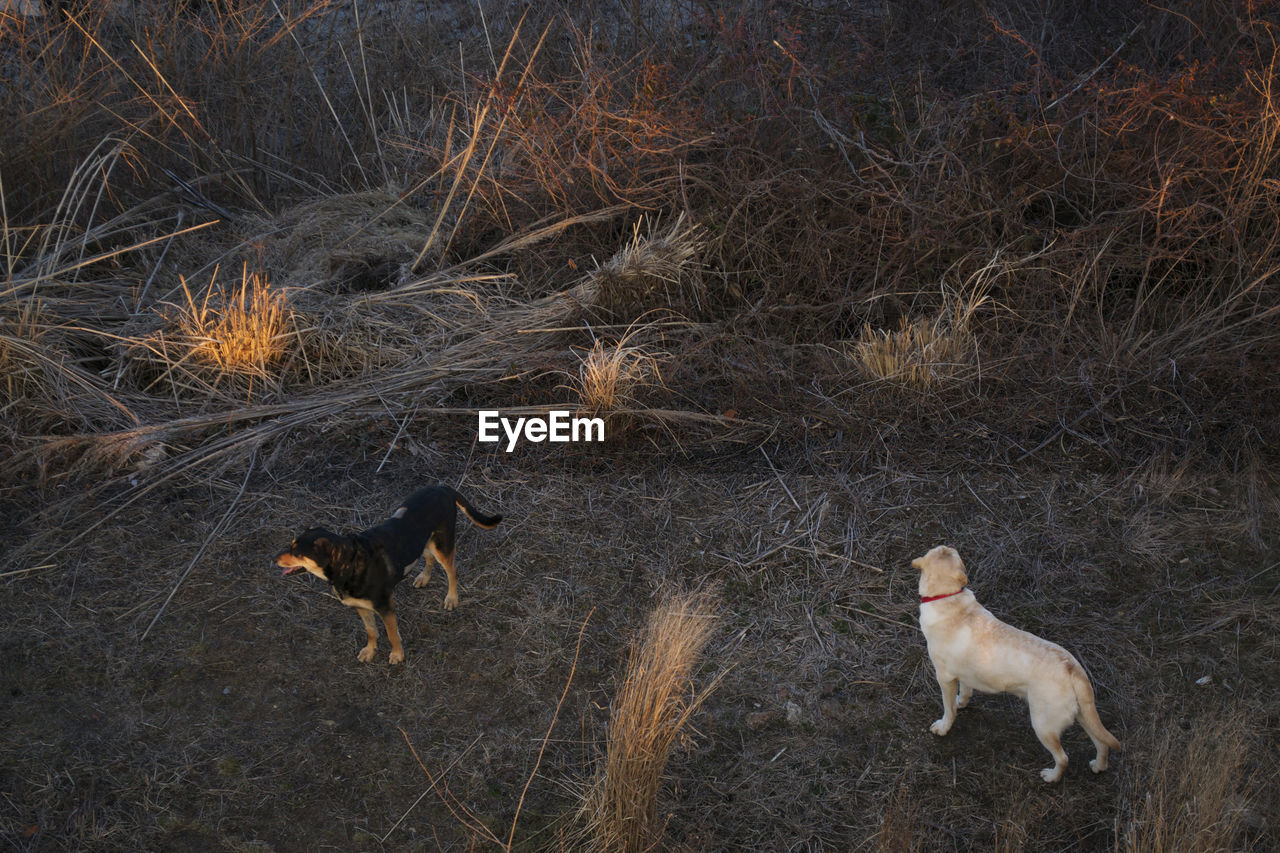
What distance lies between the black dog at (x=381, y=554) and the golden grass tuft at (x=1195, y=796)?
235cm

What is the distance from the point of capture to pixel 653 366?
15.6 feet

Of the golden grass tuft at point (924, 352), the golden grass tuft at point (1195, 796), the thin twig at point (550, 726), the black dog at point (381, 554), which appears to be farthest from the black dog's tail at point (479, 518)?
the golden grass tuft at point (1195, 796)

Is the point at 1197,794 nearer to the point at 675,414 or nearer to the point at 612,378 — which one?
the point at 675,414

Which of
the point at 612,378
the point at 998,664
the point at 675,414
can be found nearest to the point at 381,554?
the point at 612,378

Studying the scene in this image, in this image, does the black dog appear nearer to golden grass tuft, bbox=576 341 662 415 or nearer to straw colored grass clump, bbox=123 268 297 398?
golden grass tuft, bbox=576 341 662 415

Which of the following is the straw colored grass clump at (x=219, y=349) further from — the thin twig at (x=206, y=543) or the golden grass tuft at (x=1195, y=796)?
the golden grass tuft at (x=1195, y=796)

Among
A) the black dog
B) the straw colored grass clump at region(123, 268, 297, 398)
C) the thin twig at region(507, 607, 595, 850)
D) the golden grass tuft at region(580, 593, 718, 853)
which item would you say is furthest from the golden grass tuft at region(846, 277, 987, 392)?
the straw colored grass clump at region(123, 268, 297, 398)

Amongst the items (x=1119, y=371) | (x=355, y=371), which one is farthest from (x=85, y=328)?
(x=1119, y=371)

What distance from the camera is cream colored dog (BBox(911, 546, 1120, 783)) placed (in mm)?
2738

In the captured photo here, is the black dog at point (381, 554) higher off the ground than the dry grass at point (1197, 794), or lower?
higher

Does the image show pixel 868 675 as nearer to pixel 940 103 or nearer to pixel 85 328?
pixel 940 103

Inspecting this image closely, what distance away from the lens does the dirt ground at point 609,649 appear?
9.44ft

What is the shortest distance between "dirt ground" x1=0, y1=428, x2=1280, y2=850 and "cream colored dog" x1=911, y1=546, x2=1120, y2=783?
0.19 meters

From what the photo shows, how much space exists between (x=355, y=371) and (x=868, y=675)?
3.16 m
